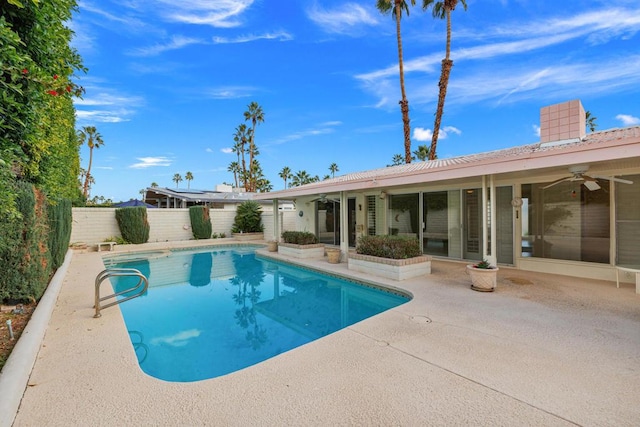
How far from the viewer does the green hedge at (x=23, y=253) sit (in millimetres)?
5027

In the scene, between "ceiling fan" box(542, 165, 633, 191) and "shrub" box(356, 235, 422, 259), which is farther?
"shrub" box(356, 235, 422, 259)

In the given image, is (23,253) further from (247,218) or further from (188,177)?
(188,177)

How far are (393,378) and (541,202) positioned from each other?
7.67 meters

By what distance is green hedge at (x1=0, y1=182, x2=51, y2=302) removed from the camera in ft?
16.5

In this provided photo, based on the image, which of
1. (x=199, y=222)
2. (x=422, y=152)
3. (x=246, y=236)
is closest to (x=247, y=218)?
(x=246, y=236)

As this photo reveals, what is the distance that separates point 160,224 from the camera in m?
17.2

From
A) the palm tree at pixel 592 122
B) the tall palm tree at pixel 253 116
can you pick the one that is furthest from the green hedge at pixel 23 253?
the palm tree at pixel 592 122

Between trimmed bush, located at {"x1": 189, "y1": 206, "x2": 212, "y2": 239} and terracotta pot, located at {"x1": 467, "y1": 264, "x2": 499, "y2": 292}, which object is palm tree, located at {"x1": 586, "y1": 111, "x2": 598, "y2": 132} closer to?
terracotta pot, located at {"x1": 467, "y1": 264, "x2": 499, "y2": 292}

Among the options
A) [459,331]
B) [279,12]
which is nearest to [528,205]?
[459,331]

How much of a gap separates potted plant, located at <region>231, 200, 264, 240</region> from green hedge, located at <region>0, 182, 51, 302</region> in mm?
13325

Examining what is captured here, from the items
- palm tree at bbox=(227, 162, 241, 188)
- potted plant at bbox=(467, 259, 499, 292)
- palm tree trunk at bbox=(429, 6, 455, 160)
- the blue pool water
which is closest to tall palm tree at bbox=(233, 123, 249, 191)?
palm tree at bbox=(227, 162, 241, 188)

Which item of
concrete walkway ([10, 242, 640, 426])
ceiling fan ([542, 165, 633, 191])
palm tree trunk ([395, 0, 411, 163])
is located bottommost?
concrete walkway ([10, 242, 640, 426])

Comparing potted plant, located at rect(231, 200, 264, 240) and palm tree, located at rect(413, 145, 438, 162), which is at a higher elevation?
palm tree, located at rect(413, 145, 438, 162)

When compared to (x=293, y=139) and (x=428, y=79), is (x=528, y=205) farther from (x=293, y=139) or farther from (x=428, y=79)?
(x=293, y=139)
